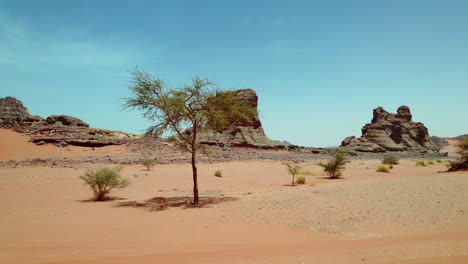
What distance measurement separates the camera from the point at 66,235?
679cm

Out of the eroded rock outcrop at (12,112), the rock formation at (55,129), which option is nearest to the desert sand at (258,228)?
the rock formation at (55,129)

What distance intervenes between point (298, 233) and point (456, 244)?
2993 mm

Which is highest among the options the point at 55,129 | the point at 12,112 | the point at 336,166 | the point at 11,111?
the point at 11,111

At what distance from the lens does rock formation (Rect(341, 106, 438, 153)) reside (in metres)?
→ 80.3

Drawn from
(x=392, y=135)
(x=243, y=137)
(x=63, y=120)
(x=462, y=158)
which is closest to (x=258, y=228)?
(x=462, y=158)

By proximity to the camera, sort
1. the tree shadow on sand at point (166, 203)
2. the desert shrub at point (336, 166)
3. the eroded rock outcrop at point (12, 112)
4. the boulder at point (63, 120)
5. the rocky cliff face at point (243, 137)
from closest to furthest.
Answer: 1. the tree shadow on sand at point (166, 203)
2. the desert shrub at point (336, 166)
3. the boulder at point (63, 120)
4. the eroded rock outcrop at point (12, 112)
5. the rocky cliff face at point (243, 137)

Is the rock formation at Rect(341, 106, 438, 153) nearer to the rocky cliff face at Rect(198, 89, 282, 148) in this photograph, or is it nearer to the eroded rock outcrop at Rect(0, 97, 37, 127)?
the rocky cliff face at Rect(198, 89, 282, 148)

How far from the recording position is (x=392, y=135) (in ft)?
285

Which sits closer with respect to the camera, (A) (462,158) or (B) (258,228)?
(B) (258,228)

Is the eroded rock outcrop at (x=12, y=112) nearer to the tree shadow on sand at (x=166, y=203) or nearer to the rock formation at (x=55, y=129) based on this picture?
the rock formation at (x=55, y=129)

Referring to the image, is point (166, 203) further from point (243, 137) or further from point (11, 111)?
point (11, 111)

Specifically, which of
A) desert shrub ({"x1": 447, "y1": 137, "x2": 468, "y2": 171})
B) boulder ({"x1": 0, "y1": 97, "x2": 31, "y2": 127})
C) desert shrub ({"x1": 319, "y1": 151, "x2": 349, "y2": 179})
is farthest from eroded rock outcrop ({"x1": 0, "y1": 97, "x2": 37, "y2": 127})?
desert shrub ({"x1": 447, "y1": 137, "x2": 468, "y2": 171})

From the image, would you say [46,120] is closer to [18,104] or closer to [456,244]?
[18,104]

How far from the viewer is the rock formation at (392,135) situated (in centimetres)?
8033
